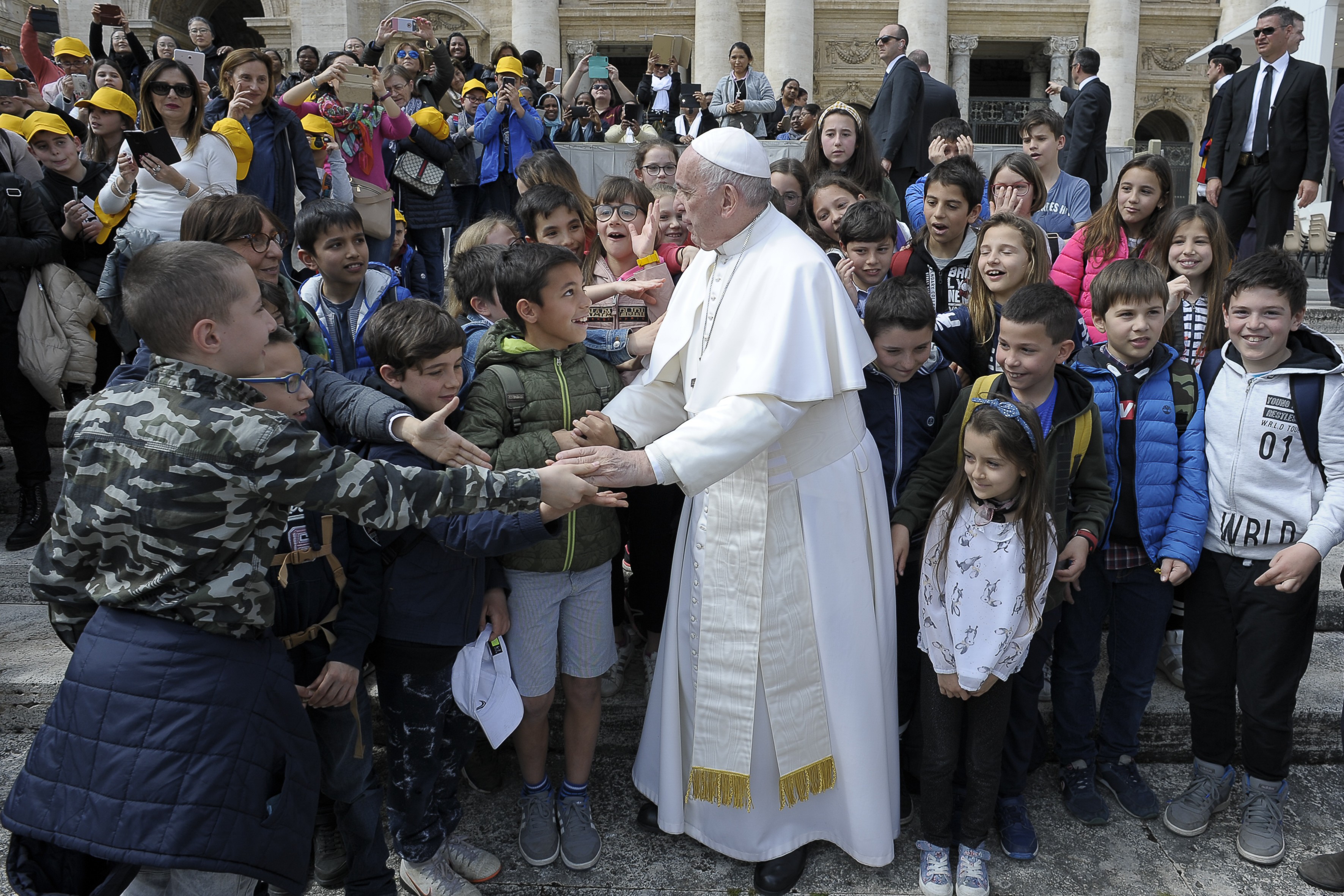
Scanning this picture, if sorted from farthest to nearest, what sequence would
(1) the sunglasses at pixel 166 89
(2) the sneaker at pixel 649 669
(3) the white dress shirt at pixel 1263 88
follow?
(3) the white dress shirt at pixel 1263 88, (1) the sunglasses at pixel 166 89, (2) the sneaker at pixel 649 669

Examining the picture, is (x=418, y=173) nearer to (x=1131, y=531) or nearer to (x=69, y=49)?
(x=69, y=49)

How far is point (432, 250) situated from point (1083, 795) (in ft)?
20.7

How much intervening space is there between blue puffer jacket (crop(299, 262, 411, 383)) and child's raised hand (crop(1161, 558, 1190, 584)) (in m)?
2.84

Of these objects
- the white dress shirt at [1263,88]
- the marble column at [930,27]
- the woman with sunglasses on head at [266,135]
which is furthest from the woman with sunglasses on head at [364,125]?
the marble column at [930,27]

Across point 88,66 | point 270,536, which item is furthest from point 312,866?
point 88,66

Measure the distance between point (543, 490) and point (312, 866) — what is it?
1.63 metres

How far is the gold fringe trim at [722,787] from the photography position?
2975 mm

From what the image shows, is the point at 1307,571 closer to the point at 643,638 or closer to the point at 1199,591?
the point at 1199,591

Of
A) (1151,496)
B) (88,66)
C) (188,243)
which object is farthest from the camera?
(88,66)

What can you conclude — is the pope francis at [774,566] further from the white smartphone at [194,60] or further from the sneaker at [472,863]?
the white smartphone at [194,60]

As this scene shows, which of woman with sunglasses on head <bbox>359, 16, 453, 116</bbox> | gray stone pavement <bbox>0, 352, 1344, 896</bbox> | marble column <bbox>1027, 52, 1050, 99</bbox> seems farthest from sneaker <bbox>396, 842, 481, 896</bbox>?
marble column <bbox>1027, 52, 1050, 99</bbox>

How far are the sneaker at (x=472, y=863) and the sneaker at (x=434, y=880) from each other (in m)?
0.10

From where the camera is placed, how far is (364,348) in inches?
138

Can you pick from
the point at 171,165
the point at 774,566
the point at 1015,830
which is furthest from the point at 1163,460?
the point at 171,165
